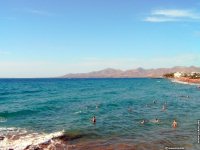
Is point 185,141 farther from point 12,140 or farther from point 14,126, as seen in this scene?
point 14,126

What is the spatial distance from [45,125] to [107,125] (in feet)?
29.0

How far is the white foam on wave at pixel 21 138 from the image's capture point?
3265cm

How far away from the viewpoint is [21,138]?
3628 centimetres

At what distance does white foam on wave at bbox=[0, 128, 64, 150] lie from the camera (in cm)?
3265

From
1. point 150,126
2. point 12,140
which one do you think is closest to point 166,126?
point 150,126

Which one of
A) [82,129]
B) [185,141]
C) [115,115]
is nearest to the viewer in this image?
[185,141]

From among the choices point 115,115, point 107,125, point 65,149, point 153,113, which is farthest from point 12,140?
point 153,113

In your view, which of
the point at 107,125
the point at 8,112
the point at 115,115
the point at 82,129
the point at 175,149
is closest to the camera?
the point at 175,149

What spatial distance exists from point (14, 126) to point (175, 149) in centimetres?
2464

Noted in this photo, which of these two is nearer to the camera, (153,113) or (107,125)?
(107,125)

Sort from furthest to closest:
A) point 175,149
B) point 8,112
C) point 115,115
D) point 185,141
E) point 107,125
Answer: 1. point 8,112
2. point 115,115
3. point 107,125
4. point 185,141
5. point 175,149

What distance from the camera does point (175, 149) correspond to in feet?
100

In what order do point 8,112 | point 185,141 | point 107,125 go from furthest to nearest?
point 8,112, point 107,125, point 185,141

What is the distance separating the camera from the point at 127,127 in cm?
4234
